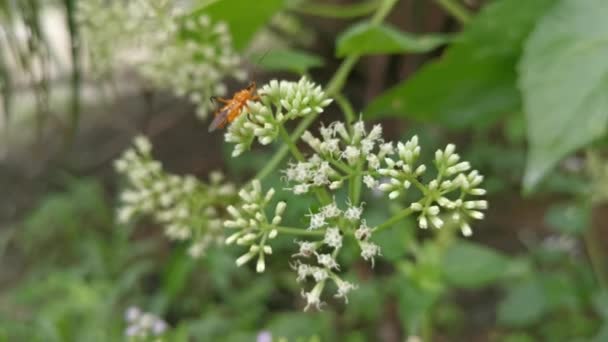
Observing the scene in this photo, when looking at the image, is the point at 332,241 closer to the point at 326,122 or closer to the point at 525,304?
the point at 326,122

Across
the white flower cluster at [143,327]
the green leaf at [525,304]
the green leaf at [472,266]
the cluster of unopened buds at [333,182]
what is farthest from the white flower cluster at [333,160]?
the green leaf at [525,304]

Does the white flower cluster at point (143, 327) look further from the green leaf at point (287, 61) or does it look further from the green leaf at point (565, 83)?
the green leaf at point (565, 83)

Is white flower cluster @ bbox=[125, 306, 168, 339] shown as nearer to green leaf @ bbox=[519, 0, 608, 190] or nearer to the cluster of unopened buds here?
the cluster of unopened buds

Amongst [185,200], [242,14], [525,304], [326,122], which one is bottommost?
[525,304]

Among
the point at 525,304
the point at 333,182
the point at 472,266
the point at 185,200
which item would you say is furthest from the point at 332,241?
the point at 525,304

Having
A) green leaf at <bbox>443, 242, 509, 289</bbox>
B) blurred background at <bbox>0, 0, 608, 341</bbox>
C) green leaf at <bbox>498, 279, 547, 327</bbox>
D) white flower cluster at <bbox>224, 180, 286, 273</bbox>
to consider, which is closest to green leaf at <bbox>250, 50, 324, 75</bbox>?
blurred background at <bbox>0, 0, 608, 341</bbox>

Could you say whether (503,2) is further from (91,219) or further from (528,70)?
(91,219)
